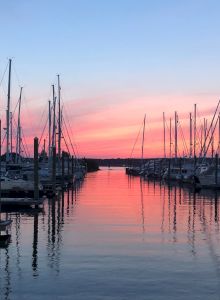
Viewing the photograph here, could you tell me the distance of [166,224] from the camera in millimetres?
33500

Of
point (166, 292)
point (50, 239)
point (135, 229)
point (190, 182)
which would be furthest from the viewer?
point (190, 182)

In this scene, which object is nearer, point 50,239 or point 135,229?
point 50,239

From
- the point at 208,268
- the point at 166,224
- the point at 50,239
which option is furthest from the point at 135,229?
the point at 208,268

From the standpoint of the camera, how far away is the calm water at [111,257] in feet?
55.3

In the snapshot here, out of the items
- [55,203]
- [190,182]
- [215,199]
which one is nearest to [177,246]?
[55,203]

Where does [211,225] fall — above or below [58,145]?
below

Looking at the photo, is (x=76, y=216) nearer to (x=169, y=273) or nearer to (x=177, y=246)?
(x=177, y=246)

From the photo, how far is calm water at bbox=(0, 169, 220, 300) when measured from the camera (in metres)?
16.8

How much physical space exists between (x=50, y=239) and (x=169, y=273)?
9.01 meters

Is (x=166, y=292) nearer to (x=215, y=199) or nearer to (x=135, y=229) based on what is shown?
(x=135, y=229)

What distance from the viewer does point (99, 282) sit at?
17.8m

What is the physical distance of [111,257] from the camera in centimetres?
2219

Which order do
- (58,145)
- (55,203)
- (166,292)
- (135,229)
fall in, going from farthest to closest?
(58,145), (55,203), (135,229), (166,292)

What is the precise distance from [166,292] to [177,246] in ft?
27.8
